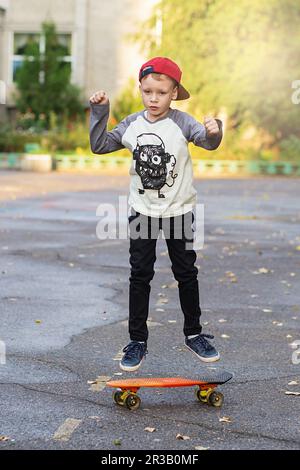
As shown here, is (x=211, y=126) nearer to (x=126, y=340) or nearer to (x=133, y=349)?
(x=133, y=349)

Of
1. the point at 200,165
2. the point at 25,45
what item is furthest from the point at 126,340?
the point at 25,45

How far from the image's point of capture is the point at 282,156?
43.0m

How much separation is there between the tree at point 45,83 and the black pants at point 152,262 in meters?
44.6

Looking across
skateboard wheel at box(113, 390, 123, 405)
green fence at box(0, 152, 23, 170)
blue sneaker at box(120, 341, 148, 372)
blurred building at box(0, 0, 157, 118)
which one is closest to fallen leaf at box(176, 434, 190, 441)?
skateboard wheel at box(113, 390, 123, 405)

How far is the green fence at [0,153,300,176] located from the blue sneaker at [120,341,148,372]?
33.8m

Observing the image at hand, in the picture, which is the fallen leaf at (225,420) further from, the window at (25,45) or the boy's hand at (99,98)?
the window at (25,45)

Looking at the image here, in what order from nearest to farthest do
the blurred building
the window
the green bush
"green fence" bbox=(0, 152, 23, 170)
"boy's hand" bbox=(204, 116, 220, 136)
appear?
"boy's hand" bbox=(204, 116, 220, 136) → "green fence" bbox=(0, 152, 23, 170) → the green bush → the blurred building → the window

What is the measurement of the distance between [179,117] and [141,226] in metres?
0.66

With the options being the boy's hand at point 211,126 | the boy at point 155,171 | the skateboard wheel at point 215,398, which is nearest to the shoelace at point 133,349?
the boy at point 155,171

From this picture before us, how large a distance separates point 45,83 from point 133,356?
4576cm

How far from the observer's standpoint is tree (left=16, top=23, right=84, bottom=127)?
50.6 metres

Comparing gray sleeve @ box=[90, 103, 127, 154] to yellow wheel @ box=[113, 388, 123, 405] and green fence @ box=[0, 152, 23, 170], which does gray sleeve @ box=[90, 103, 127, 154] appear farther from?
green fence @ box=[0, 152, 23, 170]

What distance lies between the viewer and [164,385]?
568 centimetres

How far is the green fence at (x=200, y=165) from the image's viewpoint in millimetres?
40375
